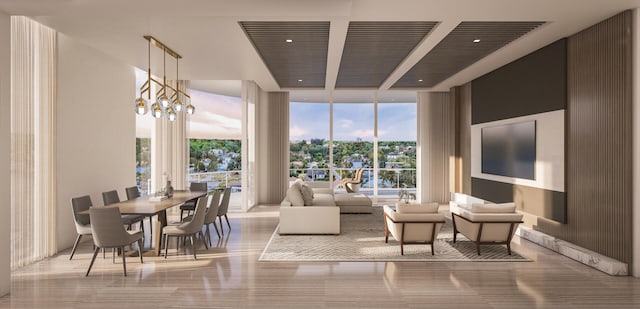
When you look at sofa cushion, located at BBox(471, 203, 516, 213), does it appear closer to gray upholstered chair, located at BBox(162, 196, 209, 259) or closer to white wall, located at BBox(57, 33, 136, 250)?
gray upholstered chair, located at BBox(162, 196, 209, 259)

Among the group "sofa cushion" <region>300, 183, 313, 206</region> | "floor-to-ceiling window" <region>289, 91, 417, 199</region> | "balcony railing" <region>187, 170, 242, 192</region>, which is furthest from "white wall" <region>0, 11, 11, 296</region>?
"floor-to-ceiling window" <region>289, 91, 417, 199</region>

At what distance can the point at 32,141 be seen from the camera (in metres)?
4.83

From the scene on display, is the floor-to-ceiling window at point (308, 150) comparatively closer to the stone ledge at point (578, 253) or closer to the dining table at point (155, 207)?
the dining table at point (155, 207)

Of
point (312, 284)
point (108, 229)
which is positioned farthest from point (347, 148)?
point (108, 229)

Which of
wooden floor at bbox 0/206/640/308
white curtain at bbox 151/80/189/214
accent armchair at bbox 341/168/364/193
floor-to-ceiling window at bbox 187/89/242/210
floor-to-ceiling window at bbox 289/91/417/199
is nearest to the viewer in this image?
wooden floor at bbox 0/206/640/308

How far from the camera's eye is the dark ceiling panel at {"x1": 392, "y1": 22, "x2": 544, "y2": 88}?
4926 mm

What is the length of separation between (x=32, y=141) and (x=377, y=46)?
4860 millimetres

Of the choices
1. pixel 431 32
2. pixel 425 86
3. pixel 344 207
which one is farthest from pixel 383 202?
pixel 431 32

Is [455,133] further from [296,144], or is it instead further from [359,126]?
[296,144]

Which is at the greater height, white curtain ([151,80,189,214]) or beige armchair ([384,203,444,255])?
white curtain ([151,80,189,214])

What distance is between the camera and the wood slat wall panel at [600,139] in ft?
13.9

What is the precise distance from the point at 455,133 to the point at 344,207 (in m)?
3.19

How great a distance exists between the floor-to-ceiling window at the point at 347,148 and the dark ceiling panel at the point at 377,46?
103 inches

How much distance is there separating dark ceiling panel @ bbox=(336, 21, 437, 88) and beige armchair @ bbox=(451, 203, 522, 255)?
99.1 inches
